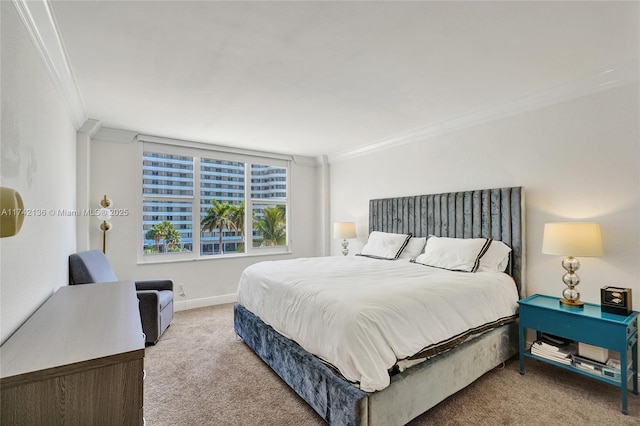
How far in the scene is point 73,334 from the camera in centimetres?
123

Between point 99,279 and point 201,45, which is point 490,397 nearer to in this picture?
point 201,45

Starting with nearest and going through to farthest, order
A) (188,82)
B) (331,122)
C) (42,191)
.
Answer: (42,191) < (188,82) < (331,122)

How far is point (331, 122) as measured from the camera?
11.5ft

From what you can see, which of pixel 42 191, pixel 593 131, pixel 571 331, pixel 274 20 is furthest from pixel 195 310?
pixel 593 131

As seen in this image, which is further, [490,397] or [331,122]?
[331,122]

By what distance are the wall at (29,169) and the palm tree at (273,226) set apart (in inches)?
113

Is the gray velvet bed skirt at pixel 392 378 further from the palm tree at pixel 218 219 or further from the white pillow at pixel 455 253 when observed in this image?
the palm tree at pixel 218 219

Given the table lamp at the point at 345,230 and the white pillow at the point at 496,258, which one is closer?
the white pillow at the point at 496,258

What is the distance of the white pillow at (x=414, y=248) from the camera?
143 inches

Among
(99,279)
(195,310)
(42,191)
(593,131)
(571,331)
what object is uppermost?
(593,131)

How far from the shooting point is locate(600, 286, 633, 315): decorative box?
2119 millimetres

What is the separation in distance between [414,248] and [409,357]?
204 centimetres

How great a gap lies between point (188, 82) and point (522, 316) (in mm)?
3478

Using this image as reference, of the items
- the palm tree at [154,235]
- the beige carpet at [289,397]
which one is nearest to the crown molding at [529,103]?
the beige carpet at [289,397]
